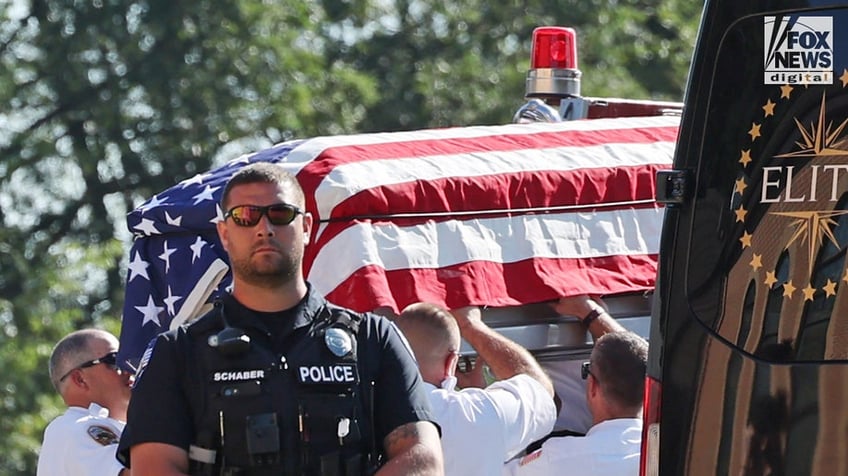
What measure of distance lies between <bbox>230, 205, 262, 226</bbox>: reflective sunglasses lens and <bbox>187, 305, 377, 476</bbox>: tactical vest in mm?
246

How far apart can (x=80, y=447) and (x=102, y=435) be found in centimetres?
8

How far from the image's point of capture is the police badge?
407cm

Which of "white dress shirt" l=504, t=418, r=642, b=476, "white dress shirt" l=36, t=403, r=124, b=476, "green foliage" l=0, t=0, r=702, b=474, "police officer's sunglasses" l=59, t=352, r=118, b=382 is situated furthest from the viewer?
"green foliage" l=0, t=0, r=702, b=474

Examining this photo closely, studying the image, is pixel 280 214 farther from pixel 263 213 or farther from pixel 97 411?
pixel 97 411

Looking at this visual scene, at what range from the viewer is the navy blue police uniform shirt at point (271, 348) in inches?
157

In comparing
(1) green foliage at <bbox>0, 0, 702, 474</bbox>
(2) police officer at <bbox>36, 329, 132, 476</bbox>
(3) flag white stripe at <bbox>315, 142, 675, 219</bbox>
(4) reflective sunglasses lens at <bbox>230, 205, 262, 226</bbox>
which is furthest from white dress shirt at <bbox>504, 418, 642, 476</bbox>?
(1) green foliage at <bbox>0, 0, 702, 474</bbox>

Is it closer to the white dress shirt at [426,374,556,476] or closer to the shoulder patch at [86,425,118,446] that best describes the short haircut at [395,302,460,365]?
the white dress shirt at [426,374,556,476]

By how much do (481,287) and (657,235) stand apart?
799mm

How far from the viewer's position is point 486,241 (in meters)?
5.89

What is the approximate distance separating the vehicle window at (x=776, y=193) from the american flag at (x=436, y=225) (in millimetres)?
1770

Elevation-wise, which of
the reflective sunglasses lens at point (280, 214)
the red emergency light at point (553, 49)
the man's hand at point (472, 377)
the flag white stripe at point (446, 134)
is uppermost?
the reflective sunglasses lens at point (280, 214)

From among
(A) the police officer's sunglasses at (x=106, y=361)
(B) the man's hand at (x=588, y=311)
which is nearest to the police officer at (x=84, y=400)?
(A) the police officer's sunglasses at (x=106, y=361)

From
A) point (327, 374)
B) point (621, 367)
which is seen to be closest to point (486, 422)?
point (621, 367)

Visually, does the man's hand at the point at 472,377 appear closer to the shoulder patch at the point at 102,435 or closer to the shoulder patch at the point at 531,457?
the shoulder patch at the point at 531,457
